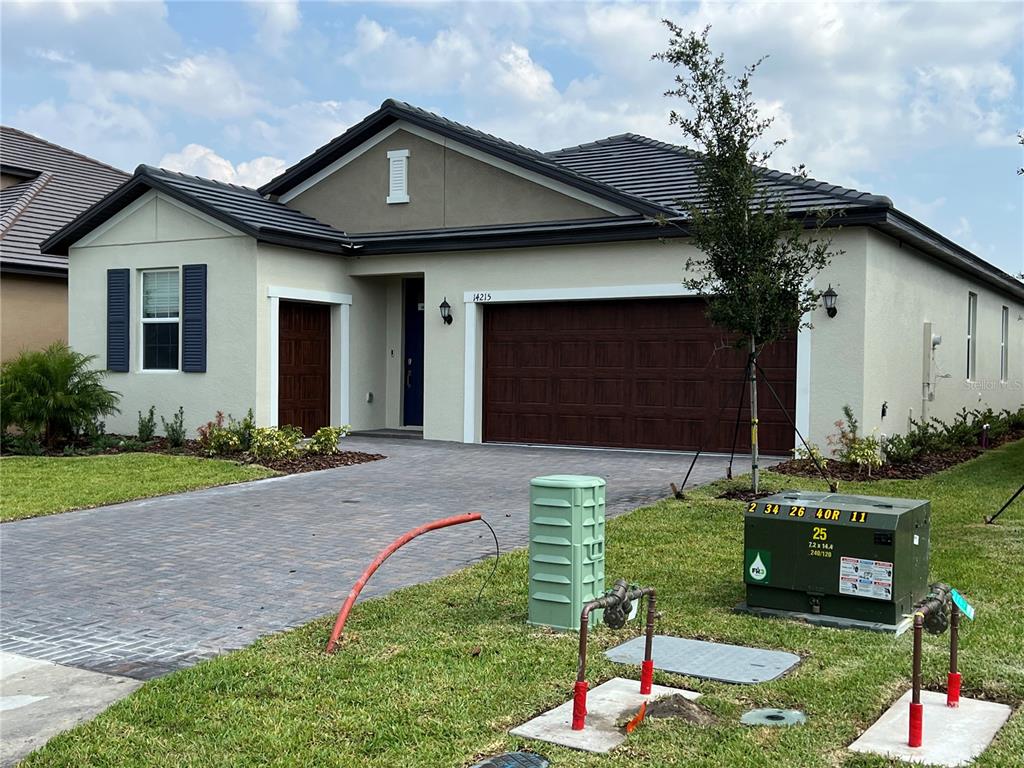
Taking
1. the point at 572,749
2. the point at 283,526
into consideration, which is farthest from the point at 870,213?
the point at 572,749

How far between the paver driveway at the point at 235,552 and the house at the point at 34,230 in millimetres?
10034

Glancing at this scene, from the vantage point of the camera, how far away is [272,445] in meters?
15.1

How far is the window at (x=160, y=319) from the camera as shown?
714 inches

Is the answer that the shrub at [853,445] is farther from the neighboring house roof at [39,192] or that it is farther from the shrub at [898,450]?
the neighboring house roof at [39,192]

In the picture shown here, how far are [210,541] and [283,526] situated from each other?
2.97 ft

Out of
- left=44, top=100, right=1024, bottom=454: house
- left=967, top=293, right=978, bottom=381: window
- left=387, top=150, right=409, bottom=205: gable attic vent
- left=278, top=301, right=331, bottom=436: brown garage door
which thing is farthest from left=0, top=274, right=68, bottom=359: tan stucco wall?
left=967, top=293, right=978, bottom=381: window

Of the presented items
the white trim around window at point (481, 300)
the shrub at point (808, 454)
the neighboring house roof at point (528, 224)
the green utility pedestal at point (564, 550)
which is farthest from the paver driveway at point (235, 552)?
the neighboring house roof at point (528, 224)

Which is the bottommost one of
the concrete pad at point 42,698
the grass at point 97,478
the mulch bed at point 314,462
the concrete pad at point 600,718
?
the concrete pad at point 42,698

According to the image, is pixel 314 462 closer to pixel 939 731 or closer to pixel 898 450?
pixel 898 450

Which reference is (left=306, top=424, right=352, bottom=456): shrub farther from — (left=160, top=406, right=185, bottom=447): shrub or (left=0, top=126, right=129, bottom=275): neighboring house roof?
(left=0, top=126, right=129, bottom=275): neighboring house roof

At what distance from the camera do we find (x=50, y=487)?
41.7 ft

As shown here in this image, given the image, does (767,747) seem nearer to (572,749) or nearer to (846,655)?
(572,749)

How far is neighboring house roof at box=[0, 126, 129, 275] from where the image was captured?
21.0 m

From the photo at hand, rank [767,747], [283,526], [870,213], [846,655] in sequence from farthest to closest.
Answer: [870,213]
[283,526]
[846,655]
[767,747]
